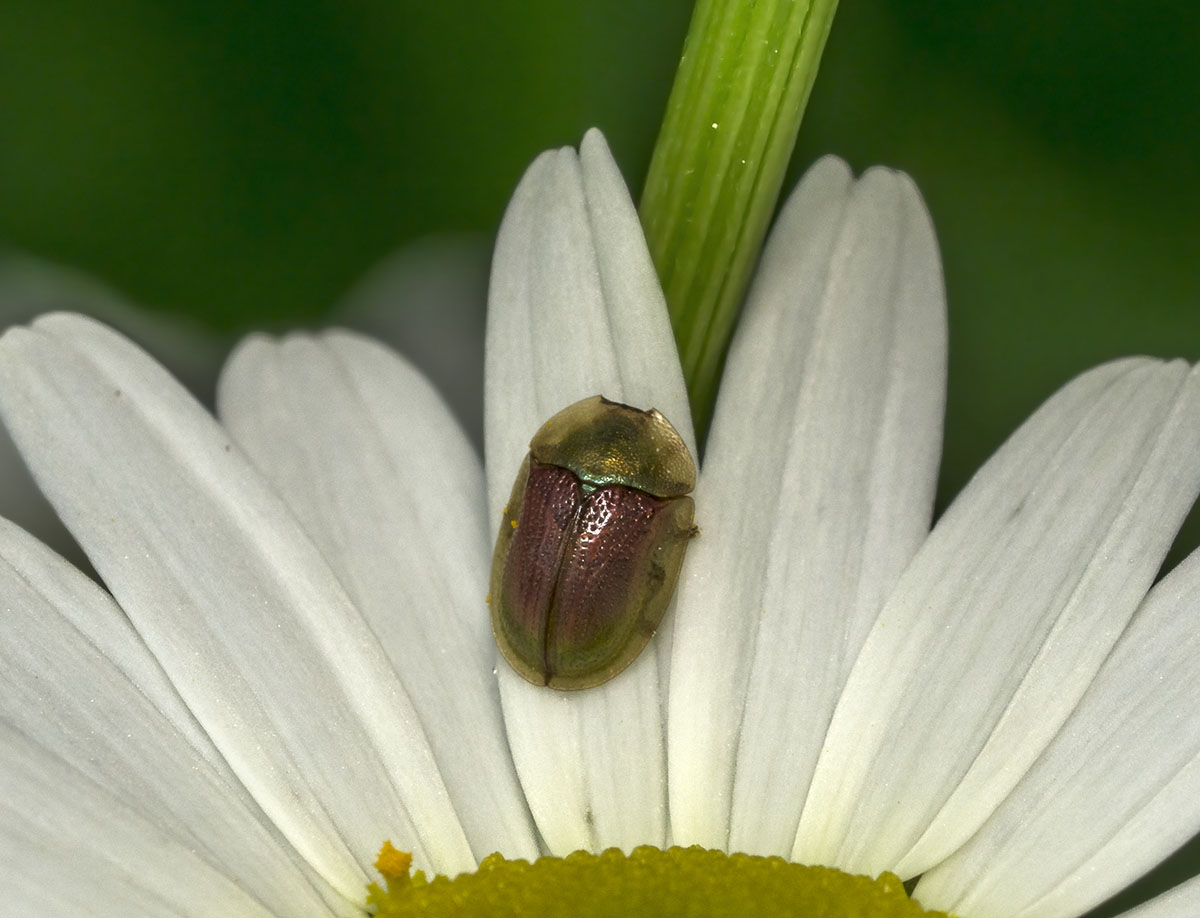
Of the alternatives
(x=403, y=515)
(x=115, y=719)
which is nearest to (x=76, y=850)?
(x=115, y=719)

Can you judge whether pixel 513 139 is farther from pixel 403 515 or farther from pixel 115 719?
pixel 115 719

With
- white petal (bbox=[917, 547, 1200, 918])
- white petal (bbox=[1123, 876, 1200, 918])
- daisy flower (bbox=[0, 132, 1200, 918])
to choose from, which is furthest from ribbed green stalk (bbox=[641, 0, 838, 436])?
white petal (bbox=[1123, 876, 1200, 918])

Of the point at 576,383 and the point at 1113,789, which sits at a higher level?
the point at 576,383

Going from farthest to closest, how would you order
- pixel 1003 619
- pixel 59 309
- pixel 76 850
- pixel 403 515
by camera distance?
pixel 59 309 < pixel 403 515 < pixel 1003 619 < pixel 76 850

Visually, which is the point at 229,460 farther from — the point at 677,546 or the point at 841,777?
the point at 841,777

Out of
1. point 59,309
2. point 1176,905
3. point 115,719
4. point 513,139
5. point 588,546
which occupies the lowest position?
point 1176,905

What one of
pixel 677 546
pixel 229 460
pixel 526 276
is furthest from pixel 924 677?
pixel 229 460

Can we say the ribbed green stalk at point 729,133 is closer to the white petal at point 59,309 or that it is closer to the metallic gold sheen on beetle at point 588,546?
the metallic gold sheen on beetle at point 588,546
